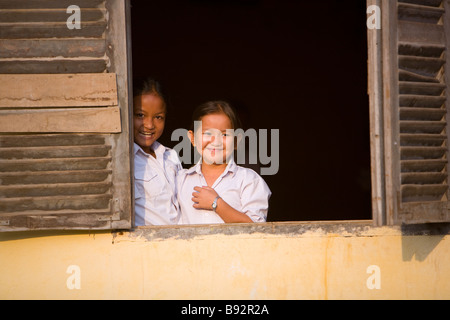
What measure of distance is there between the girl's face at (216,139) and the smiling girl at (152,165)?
28 cm

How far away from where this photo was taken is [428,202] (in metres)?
3.58

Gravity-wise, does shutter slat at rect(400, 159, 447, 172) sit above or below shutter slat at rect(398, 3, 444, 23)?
below

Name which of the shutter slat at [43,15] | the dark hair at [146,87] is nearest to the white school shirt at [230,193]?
the dark hair at [146,87]

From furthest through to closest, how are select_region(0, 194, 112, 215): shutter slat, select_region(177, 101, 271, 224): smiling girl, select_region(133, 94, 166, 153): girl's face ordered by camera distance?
select_region(133, 94, 166, 153): girl's face, select_region(177, 101, 271, 224): smiling girl, select_region(0, 194, 112, 215): shutter slat

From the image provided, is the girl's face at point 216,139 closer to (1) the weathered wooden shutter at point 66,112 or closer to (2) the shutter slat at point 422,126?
(1) the weathered wooden shutter at point 66,112

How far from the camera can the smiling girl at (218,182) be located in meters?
4.06

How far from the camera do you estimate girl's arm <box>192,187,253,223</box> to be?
395 cm

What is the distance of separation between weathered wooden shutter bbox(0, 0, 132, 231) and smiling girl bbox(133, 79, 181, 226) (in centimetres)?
50

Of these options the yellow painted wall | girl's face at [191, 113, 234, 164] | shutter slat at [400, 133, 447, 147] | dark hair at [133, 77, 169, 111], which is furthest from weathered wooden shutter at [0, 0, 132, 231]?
shutter slat at [400, 133, 447, 147]

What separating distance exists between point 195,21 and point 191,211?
11.1 feet

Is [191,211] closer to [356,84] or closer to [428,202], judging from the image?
[428,202]

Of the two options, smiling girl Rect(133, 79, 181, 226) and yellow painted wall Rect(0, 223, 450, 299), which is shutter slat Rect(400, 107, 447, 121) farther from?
smiling girl Rect(133, 79, 181, 226)

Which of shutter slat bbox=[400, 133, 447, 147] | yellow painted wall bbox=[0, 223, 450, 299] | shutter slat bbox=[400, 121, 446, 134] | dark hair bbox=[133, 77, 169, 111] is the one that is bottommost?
yellow painted wall bbox=[0, 223, 450, 299]

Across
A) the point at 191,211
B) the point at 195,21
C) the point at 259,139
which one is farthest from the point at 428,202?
the point at 195,21
